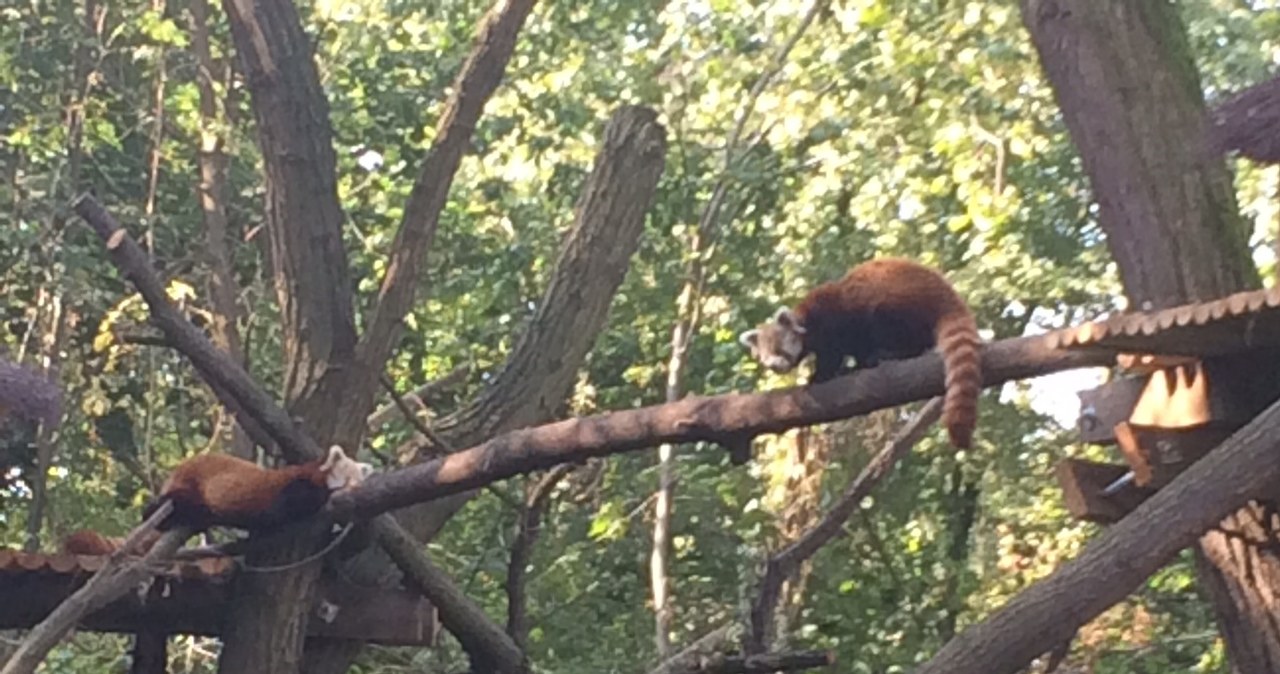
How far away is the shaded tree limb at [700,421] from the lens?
276cm

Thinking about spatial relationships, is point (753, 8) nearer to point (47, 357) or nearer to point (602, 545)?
point (602, 545)

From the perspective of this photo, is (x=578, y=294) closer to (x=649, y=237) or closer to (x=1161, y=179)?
(x=1161, y=179)

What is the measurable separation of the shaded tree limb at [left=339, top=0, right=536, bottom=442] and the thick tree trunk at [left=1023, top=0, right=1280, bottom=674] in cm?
145

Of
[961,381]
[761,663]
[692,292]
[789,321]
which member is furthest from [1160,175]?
[692,292]

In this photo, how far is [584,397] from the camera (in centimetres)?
727

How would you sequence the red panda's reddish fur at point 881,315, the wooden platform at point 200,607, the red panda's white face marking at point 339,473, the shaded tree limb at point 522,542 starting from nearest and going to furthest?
1. the red panda's reddish fur at point 881,315
2. the red panda's white face marking at point 339,473
3. the wooden platform at point 200,607
4. the shaded tree limb at point 522,542

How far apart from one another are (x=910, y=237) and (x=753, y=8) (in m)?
1.31

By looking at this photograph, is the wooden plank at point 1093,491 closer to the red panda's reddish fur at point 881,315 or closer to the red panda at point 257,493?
the red panda's reddish fur at point 881,315

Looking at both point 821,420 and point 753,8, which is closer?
point 821,420

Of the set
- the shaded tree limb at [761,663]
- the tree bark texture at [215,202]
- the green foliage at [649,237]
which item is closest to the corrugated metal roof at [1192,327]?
the shaded tree limb at [761,663]

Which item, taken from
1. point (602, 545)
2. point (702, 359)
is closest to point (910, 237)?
point (702, 359)

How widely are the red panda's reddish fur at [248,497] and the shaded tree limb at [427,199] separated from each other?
1.52 ft

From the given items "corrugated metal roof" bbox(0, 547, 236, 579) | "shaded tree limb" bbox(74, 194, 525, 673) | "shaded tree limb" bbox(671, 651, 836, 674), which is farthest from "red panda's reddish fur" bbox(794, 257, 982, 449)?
"corrugated metal roof" bbox(0, 547, 236, 579)

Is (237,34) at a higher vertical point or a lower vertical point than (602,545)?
higher
